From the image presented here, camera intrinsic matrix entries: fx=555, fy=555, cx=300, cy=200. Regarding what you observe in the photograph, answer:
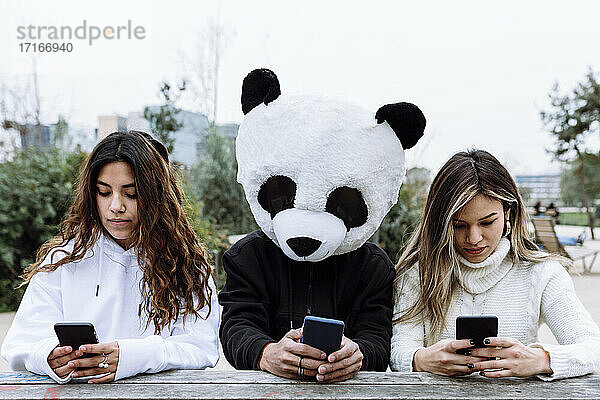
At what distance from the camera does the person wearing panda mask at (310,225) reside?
5.71ft

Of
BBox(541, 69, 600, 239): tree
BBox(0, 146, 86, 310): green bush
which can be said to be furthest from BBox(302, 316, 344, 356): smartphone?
BBox(541, 69, 600, 239): tree

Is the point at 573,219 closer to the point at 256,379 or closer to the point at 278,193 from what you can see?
the point at 278,193

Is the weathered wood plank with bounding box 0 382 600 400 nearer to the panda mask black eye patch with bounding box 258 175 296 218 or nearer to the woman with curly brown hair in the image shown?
the woman with curly brown hair

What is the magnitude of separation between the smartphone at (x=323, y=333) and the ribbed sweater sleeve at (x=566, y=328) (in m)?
0.63

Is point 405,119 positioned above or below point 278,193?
above

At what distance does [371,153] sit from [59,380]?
114 cm

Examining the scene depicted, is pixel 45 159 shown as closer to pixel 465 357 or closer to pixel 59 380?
pixel 59 380

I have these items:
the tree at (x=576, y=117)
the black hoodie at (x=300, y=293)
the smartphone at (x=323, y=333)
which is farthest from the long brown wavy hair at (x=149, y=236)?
the tree at (x=576, y=117)

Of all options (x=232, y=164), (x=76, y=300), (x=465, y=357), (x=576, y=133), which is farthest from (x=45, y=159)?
(x=576, y=133)

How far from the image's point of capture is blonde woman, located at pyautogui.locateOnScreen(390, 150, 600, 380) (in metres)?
1.89

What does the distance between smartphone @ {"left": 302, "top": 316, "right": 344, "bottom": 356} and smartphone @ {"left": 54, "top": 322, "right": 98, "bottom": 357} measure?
1.92ft

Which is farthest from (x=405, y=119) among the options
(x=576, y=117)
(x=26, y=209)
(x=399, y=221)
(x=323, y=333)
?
(x=576, y=117)

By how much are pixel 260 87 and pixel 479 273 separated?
1013 millimetres

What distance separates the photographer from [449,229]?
1925 mm
